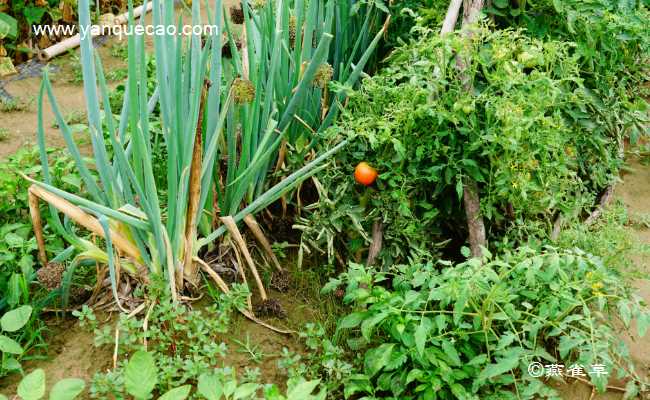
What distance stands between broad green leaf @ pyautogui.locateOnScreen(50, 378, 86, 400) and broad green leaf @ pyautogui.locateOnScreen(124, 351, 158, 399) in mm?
123

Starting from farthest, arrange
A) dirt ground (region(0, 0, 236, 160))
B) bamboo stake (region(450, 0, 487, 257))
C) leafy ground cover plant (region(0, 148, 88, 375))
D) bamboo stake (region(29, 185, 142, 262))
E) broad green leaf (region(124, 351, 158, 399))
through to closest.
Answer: dirt ground (region(0, 0, 236, 160)) < bamboo stake (region(450, 0, 487, 257)) < leafy ground cover plant (region(0, 148, 88, 375)) < bamboo stake (region(29, 185, 142, 262)) < broad green leaf (region(124, 351, 158, 399))

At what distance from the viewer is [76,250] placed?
2.46 metres

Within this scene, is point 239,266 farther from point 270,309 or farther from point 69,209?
point 69,209

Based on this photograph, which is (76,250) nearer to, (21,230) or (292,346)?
(21,230)

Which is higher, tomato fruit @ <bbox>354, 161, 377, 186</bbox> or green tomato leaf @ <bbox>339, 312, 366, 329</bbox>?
tomato fruit @ <bbox>354, 161, 377, 186</bbox>

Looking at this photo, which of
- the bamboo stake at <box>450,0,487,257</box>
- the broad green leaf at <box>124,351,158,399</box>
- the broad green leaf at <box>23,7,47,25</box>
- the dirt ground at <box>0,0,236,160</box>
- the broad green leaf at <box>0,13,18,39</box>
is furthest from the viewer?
the broad green leaf at <box>23,7,47,25</box>

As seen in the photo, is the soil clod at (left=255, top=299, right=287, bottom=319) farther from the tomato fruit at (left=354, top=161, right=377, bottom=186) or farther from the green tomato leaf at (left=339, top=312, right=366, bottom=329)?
the tomato fruit at (left=354, top=161, right=377, bottom=186)

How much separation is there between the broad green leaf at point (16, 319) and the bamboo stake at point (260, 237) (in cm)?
78

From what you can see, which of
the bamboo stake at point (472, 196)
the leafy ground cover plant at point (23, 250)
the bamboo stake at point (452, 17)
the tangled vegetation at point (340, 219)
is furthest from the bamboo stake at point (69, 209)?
the bamboo stake at point (452, 17)

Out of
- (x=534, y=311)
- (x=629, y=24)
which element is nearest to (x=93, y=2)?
(x=629, y=24)

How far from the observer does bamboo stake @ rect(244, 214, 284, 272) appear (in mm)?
2543

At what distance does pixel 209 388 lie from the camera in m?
1.85

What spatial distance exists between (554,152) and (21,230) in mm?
1869

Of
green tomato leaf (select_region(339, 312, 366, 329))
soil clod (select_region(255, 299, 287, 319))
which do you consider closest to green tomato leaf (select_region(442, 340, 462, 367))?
green tomato leaf (select_region(339, 312, 366, 329))
